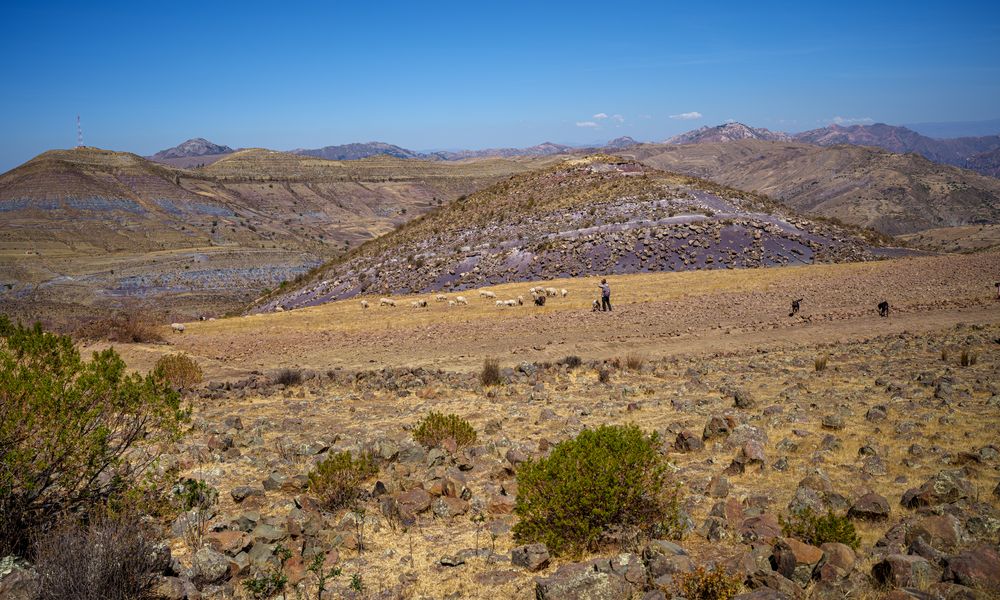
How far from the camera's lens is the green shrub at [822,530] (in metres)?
5.10

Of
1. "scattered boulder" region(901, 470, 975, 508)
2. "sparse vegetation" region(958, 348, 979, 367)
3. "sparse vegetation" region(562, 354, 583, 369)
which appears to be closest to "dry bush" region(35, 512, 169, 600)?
"scattered boulder" region(901, 470, 975, 508)

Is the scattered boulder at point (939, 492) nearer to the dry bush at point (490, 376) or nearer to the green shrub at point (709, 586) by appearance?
the green shrub at point (709, 586)

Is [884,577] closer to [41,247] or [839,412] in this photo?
[839,412]

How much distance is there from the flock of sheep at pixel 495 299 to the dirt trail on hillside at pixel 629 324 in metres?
0.60

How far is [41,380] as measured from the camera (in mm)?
6023

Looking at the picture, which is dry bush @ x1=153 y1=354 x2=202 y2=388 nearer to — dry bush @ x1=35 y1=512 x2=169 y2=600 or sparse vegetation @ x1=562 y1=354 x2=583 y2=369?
sparse vegetation @ x1=562 y1=354 x2=583 y2=369

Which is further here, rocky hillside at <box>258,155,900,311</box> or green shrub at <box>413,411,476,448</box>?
rocky hillside at <box>258,155,900,311</box>

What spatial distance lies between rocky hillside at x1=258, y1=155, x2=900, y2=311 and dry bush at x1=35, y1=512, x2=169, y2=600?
1163 inches

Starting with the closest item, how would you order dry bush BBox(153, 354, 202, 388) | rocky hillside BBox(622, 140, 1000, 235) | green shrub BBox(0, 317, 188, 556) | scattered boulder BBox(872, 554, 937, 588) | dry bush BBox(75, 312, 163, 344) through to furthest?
scattered boulder BBox(872, 554, 937, 588)
green shrub BBox(0, 317, 188, 556)
dry bush BBox(153, 354, 202, 388)
dry bush BBox(75, 312, 163, 344)
rocky hillside BBox(622, 140, 1000, 235)

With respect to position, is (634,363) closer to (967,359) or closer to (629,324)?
(629,324)

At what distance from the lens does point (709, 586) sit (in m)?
4.45

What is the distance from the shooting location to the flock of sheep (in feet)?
87.4

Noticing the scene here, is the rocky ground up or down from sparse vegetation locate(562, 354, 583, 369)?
up

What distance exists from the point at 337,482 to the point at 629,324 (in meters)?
15.4
